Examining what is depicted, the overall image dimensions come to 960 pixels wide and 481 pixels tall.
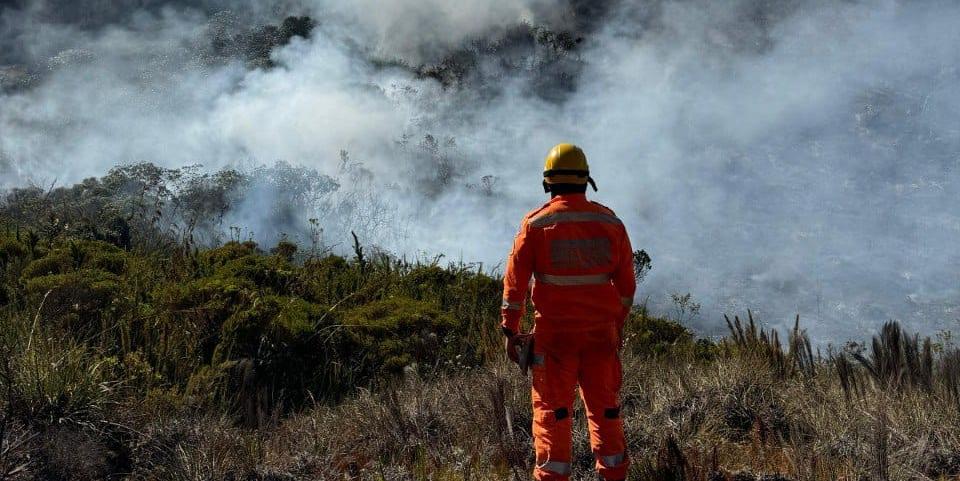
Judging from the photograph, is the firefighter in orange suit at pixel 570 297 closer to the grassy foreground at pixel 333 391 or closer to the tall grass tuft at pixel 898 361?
the grassy foreground at pixel 333 391

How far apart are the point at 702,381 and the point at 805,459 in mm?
1559

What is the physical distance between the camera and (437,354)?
25.8ft

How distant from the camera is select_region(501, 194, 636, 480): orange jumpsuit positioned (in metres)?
4.47

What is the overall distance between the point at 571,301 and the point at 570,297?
0.03 meters

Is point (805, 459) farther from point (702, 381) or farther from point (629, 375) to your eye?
point (629, 375)

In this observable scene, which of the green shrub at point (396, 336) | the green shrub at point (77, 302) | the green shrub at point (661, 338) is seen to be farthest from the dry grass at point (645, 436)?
the green shrub at point (661, 338)

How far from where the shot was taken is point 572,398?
4.47 metres

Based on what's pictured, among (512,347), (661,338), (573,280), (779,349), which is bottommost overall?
(512,347)

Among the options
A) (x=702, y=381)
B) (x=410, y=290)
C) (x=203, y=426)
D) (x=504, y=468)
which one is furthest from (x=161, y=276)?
(x=702, y=381)

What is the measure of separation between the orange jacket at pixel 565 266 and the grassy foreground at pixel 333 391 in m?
0.71

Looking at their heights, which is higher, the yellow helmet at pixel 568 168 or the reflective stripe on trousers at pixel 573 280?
the yellow helmet at pixel 568 168

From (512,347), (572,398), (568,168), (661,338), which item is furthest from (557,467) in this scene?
(661,338)

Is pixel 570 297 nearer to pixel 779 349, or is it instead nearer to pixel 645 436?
pixel 645 436

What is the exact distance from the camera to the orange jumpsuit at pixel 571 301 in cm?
447
